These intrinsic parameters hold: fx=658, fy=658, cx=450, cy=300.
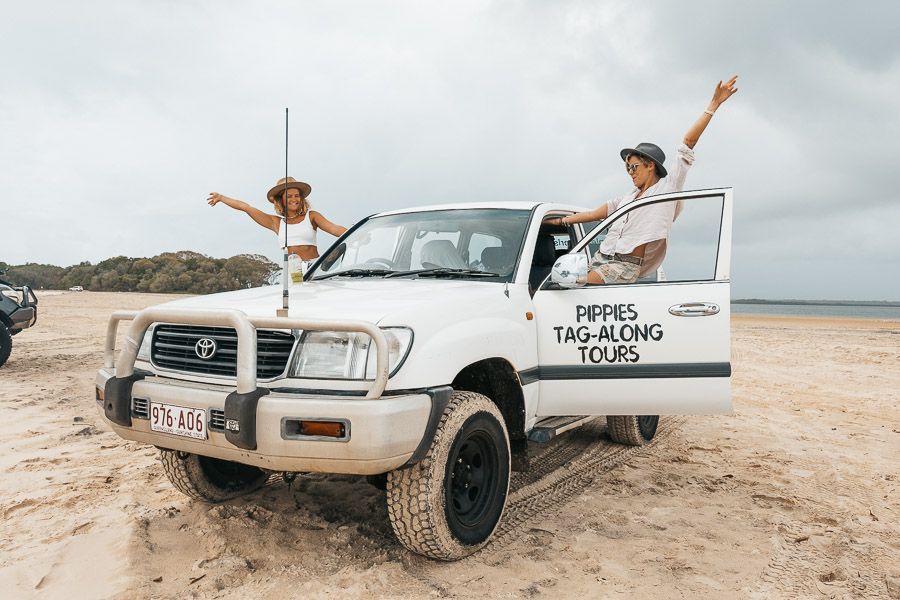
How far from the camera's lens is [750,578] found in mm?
2932

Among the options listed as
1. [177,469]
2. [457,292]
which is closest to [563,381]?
[457,292]

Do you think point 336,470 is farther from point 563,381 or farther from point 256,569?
point 563,381

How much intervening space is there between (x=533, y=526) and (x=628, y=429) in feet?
6.25

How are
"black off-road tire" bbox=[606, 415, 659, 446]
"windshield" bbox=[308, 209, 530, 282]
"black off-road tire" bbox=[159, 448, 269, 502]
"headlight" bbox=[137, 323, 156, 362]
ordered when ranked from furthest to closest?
"black off-road tire" bbox=[606, 415, 659, 446] → "windshield" bbox=[308, 209, 530, 282] → "black off-road tire" bbox=[159, 448, 269, 502] → "headlight" bbox=[137, 323, 156, 362]

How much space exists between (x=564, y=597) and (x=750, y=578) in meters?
0.89

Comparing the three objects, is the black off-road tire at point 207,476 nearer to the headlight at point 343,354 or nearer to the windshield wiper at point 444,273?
the headlight at point 343,354

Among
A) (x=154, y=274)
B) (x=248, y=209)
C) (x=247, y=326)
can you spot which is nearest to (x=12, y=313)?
(x=248, y=209)

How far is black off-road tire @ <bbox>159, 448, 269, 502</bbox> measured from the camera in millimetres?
3566

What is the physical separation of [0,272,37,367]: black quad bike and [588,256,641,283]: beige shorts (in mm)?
8203

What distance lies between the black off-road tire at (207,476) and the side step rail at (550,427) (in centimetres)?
168

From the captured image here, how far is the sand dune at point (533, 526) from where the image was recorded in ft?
9.29

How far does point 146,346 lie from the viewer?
10.6ft

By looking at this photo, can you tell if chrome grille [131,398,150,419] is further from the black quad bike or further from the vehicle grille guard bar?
the black quad bike

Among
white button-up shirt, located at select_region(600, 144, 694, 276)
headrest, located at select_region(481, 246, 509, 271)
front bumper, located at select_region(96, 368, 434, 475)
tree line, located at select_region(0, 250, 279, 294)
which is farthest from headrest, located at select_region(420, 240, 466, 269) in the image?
tree line, located at select_region(0, 250, 279, 294)
